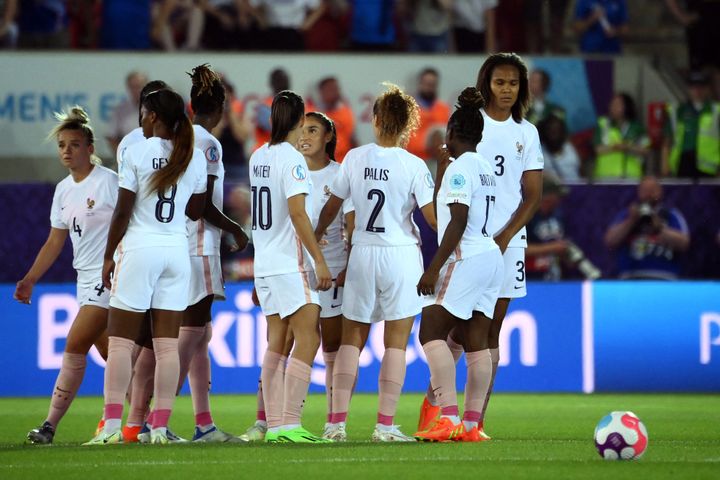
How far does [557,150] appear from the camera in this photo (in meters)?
16.7


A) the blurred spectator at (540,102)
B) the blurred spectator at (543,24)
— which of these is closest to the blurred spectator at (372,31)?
the blurred spectator at (540,102)

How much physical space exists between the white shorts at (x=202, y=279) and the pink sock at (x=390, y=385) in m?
1.25

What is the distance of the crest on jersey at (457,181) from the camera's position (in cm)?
865

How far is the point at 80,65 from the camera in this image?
54.2 ft

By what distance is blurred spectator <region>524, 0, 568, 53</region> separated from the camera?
18.7 meters

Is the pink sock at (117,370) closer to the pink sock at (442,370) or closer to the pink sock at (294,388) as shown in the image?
the pink sock at (294,388)

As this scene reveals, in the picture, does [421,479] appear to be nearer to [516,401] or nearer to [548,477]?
[548,477]

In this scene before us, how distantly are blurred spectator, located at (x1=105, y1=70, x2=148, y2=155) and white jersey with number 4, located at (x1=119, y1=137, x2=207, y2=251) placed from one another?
25.0ft

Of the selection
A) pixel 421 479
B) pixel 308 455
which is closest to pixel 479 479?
pixel 421 479

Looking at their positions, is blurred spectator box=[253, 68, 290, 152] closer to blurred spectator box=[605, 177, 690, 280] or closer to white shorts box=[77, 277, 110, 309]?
blurred spectator box=[605, 177, 690, 280]

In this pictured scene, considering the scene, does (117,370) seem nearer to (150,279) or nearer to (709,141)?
(150,279)

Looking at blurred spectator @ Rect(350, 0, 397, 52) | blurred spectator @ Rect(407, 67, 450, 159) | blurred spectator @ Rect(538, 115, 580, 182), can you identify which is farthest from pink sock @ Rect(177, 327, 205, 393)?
blurred spectator @ Rect(350, 0, 397, 52)

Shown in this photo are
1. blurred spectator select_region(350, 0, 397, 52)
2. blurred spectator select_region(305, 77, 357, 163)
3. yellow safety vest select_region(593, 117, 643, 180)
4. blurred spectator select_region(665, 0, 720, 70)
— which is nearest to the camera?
blurred spectator select_region(305, 77, 357, 163)

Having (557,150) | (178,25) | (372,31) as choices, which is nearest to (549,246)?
(557,150)
